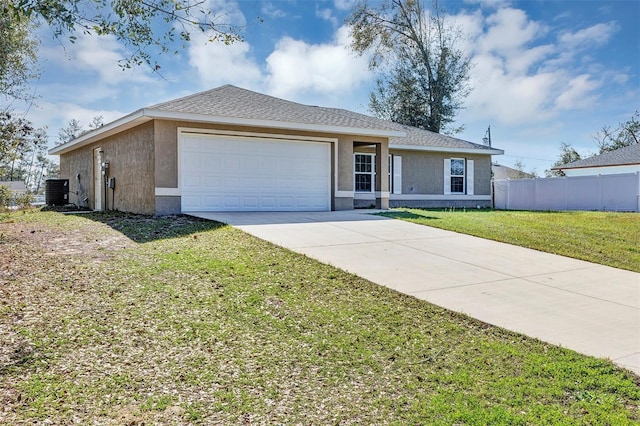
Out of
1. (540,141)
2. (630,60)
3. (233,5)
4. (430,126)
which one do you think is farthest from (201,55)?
(540,141)

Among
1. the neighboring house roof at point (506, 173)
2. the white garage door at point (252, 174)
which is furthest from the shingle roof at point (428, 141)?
the neighboring house roof at point (506, 173)

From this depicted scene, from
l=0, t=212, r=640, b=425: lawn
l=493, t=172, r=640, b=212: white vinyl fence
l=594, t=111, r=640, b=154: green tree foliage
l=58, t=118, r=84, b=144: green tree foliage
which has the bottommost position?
l=0, t=212, r=640, b=425: lawn

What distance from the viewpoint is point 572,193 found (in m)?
20.8

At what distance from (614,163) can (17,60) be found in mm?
29681

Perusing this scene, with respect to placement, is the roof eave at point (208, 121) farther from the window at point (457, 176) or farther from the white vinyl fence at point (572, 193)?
the white vinyl fence at point (572, 193)

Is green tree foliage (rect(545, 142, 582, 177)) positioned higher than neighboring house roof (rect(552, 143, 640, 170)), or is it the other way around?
green tree foliage (rect(545, 142, 582, 177))

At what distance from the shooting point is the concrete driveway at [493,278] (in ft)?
15.9

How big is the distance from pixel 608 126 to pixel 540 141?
5.54 meters

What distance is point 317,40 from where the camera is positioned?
709 inches

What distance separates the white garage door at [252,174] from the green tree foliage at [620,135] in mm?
36587

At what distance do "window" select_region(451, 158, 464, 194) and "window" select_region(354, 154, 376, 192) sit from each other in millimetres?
5190

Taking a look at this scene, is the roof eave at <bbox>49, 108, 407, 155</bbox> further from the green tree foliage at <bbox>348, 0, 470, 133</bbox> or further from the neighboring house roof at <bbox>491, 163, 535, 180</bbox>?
the neighboring house roof at <bbox>491, 163, 535, 180</bbox>

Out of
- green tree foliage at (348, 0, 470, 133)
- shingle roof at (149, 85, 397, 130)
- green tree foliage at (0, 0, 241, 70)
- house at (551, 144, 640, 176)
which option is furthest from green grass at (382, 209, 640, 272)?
green tree foliage at (348, 0, 470, 133)

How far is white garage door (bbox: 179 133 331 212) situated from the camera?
1304 centimetres
